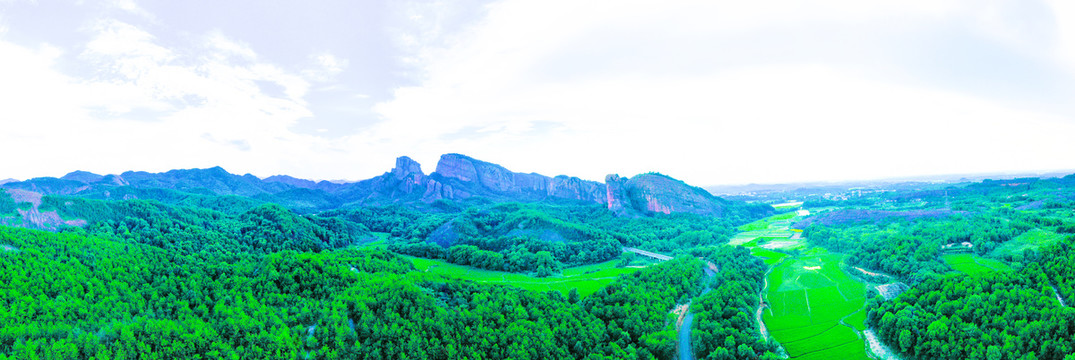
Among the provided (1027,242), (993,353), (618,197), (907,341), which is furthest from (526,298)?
(618,197)

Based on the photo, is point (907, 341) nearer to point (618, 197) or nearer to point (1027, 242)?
point (1027, 242)

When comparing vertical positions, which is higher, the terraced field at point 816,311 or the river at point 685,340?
the terraced field at point 816,311

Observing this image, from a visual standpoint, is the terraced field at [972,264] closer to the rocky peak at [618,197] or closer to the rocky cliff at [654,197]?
the rocky cliff at [654,197]

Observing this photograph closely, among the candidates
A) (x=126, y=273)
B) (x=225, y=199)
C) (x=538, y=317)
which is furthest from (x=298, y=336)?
(x=225, y=199)

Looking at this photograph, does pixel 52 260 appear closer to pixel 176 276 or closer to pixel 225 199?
pixel 176 276

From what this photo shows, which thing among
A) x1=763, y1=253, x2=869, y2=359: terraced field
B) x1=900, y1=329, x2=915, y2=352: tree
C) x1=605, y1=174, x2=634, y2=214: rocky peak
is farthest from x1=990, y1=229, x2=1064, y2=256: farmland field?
x1=605, y1=174, x2=634, y2=214: rocky peak

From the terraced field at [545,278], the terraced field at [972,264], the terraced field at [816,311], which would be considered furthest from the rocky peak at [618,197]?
the terraced field at [972,264]
